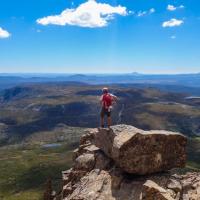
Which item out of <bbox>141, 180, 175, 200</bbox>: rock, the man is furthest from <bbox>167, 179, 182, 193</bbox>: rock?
the man

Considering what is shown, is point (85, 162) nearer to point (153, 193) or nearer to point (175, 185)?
point (175, 185)

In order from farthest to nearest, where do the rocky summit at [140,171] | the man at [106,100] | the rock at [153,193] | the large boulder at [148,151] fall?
the man at [106,100], the large boulder at [148,151], the rocky summit at [140,171], the rock at [153,193]

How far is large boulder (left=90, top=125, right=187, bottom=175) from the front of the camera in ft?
115

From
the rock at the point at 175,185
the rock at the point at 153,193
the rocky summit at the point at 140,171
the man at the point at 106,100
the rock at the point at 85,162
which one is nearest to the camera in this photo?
the rock at the point at 153,193

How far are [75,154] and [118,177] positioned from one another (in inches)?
507

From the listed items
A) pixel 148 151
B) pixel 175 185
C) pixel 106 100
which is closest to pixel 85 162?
pixel 106 100

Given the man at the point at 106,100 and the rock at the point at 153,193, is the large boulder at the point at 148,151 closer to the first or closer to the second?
the rock at the point at 153,193

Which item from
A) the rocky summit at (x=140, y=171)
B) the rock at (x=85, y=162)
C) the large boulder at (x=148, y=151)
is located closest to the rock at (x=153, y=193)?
the rocky summit at (x=140, y=171)

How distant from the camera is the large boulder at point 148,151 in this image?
1385 inches

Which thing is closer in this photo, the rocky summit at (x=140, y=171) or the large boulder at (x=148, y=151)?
the rocky summit at (x=140, y=171)

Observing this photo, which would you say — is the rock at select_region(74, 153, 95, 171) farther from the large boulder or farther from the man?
the large boulder

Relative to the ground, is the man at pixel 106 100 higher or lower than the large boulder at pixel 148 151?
higher

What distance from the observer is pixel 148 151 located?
35.4 meters

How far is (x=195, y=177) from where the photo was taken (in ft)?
123
